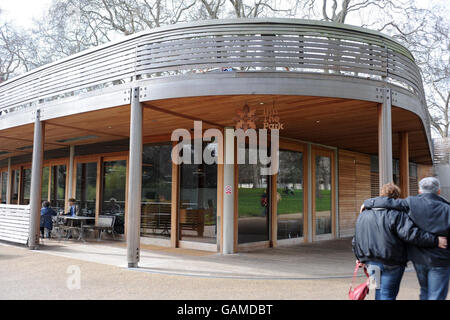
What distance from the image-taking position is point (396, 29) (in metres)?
18.2

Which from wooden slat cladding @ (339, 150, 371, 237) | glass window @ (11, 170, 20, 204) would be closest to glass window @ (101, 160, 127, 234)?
wooden slat cladding @ (339, 150, 371, 237)

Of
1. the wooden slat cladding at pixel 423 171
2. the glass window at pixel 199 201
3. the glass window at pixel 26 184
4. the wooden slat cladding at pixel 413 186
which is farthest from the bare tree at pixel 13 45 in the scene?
the wooden slat cladding at pixel 423 171

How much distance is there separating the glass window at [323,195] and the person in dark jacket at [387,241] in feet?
24.9

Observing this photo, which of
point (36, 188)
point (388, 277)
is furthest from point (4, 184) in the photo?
point (388, 277)

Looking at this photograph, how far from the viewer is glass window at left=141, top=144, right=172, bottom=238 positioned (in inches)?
390

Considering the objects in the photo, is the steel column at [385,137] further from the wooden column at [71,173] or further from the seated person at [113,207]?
the wooden column at [71,173]

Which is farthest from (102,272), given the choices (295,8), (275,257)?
(295,8)

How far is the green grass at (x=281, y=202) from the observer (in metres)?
9.16

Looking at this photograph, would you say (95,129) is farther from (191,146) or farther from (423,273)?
(423,273)

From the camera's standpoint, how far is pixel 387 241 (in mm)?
3512

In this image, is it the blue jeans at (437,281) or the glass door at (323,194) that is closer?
the blue jeans at (437,281)

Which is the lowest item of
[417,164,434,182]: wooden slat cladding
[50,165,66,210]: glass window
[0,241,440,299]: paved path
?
[0,241,440,299]: paved path

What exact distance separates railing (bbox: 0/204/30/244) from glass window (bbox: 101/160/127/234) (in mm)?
2433

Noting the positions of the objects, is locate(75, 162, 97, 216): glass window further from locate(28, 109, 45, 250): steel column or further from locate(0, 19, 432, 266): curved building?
locate(28, 109, 45, 250): steel column
